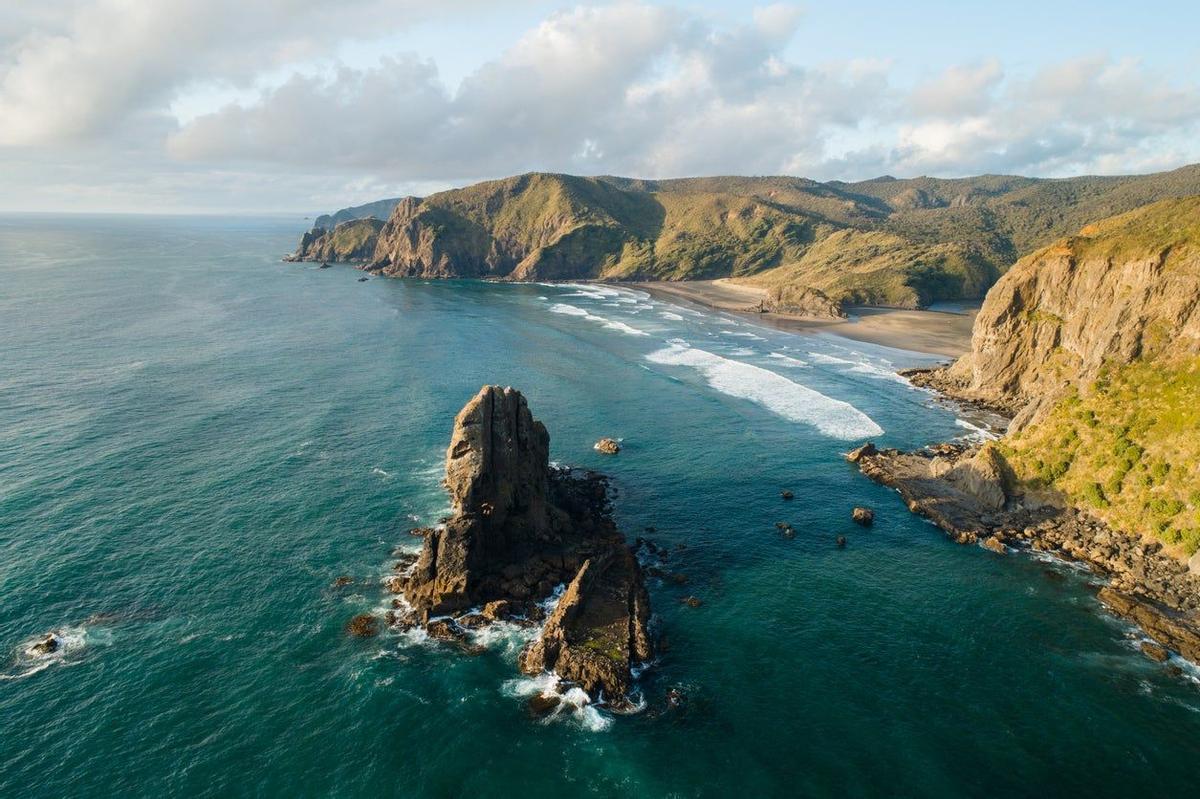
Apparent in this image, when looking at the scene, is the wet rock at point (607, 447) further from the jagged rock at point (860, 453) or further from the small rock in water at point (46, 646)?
the small rock in water at point (46, 646)

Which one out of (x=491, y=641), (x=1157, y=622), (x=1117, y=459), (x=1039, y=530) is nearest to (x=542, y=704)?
(x=491, y=641)

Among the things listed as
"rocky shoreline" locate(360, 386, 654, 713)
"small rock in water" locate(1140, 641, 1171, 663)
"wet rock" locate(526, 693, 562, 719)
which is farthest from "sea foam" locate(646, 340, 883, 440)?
"wet rock" locate(526, 693, 562, 719)

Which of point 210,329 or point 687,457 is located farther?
point 210,329

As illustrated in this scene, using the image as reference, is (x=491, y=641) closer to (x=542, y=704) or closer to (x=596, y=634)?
(x=542, y=704)

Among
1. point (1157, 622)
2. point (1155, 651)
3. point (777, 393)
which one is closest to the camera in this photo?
point (1155, 651)

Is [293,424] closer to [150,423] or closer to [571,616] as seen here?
[150,423]

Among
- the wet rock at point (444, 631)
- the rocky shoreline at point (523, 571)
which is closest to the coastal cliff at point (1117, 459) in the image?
the rocky shoreline at point (523, 571)

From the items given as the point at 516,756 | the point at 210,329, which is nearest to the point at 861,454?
the point at 516,756

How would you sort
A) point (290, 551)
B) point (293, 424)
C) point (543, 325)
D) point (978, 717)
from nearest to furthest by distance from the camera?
point (978, 717)
point (290, 551)
point (293, 424)
point (543, 325)
